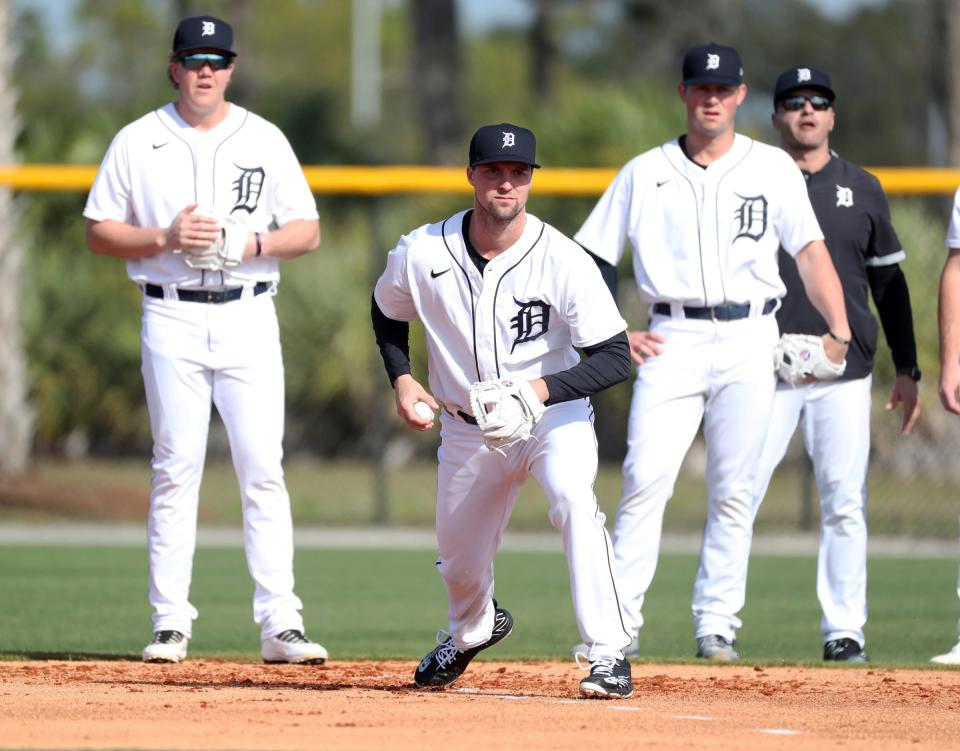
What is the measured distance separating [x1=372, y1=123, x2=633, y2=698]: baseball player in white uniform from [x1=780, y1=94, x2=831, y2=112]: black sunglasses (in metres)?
2.15

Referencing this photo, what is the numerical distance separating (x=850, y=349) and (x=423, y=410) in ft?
9.06

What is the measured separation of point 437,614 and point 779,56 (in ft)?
125

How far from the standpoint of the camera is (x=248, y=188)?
718 centimetres

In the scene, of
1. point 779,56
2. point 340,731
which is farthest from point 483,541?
point 779,56

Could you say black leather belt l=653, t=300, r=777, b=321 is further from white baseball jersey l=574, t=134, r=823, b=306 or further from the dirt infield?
the dirt infield

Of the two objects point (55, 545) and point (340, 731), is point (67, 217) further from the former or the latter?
point (340, 731)

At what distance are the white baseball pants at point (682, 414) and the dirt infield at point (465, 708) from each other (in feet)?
1.83

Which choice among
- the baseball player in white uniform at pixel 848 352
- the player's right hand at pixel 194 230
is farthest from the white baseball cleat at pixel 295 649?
the baseball player in white uniform at pixel 848 352

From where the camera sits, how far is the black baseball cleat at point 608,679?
5.78 meters

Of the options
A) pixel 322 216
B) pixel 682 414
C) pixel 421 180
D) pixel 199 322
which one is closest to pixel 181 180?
pixel 199 322

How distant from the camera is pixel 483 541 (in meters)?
6.07

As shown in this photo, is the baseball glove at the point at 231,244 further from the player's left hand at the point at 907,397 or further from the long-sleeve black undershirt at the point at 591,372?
the player's left hand at the point at 907,397

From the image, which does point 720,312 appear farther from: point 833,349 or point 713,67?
point 713,67

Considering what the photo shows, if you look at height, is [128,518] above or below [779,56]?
below
